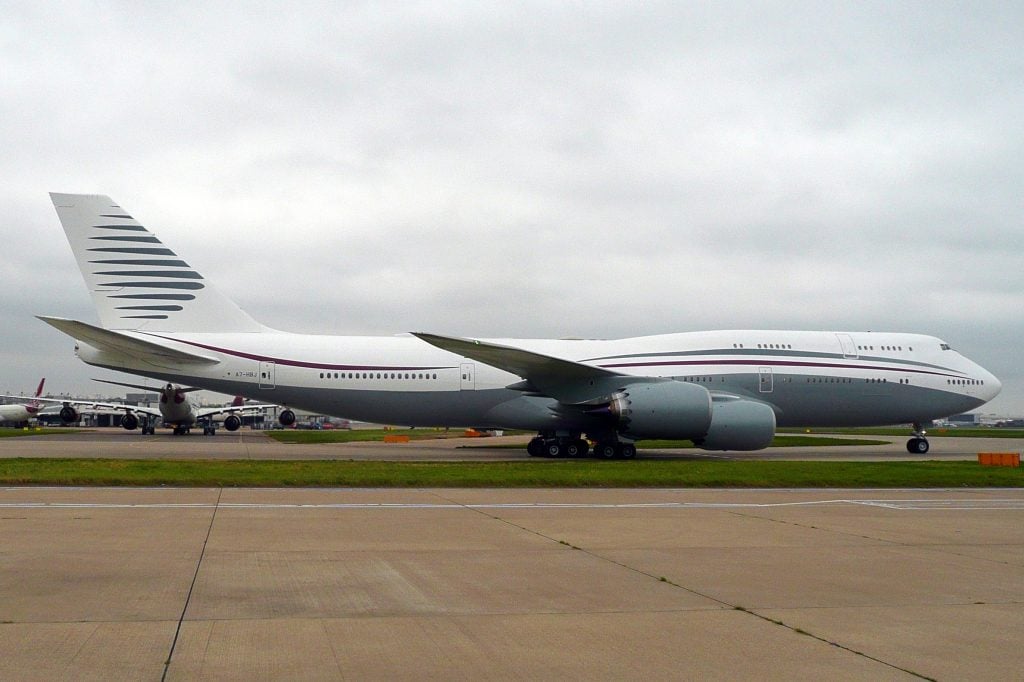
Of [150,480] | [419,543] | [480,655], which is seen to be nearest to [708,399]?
[150,480]

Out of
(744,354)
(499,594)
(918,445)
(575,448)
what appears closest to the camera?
(499,594)

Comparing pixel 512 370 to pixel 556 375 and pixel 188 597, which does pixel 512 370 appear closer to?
pixel 556 375

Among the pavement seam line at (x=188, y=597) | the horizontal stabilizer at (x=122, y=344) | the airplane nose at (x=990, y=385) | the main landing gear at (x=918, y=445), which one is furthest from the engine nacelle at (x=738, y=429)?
the pavement seam line at (x=188, y=597)

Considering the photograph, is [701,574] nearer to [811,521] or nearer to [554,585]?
[554,585]

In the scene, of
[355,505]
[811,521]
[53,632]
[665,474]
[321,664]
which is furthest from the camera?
[665,474]

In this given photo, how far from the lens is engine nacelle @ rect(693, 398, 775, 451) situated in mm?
23031

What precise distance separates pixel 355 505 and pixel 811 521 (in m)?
5.97

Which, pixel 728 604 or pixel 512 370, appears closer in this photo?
pixel 728 604

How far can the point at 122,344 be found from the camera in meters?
22.3

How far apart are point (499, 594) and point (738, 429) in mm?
17854

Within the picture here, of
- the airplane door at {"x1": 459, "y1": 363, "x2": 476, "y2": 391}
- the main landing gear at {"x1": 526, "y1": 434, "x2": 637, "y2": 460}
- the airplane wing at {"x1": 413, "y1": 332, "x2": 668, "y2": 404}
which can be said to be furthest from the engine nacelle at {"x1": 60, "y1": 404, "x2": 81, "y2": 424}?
the airplane wing at {"x1": 413, "y1": 332, "x2": 668, "y2": 404}

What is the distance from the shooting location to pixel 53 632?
4.92 m

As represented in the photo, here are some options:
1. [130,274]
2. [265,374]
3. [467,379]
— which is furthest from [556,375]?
[130,274]

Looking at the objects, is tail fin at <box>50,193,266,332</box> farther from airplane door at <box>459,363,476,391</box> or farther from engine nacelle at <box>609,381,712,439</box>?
engine nacelle at <box>609,381,712,439</box>
